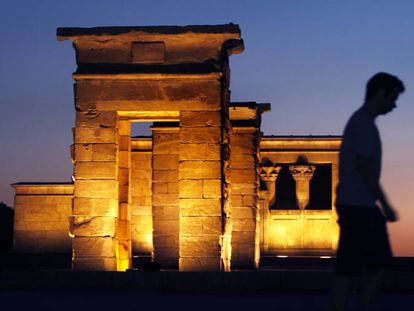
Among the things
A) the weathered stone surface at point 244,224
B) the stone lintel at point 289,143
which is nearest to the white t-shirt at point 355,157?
the weathered stone surface at point 244,224

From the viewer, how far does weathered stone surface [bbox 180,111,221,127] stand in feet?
65.5

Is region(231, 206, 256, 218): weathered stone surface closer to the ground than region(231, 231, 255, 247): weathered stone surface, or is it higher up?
A: higher up

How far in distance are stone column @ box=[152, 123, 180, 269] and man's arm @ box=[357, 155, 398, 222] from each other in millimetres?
18637

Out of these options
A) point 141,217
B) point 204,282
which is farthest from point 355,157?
point 141,217

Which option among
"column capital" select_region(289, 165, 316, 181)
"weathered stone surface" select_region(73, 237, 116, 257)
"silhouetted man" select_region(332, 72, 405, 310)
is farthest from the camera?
"column capital" select_region(289, 165, 316, 181)

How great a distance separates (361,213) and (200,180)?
1301 centimetres

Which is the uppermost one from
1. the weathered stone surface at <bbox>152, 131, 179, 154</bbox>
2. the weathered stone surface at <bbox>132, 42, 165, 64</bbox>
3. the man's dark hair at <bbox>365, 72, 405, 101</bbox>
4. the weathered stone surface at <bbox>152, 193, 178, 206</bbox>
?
the weathered stone surface at <bbox>132, 42, 165, 64</bbox>

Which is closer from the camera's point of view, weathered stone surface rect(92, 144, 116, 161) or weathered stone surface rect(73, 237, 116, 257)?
weathered stone surface rect(73, 237, 116, 257)

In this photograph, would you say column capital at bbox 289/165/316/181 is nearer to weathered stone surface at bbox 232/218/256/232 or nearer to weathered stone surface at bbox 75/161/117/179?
weathered stone surface at bbox 232/218/256/232

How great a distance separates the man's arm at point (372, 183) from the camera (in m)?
6.94

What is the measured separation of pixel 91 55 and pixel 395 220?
1428 centimetres

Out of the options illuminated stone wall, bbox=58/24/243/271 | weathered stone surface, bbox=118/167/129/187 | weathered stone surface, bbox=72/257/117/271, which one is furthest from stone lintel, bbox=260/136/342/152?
weathered stone surface, bbox=72/257/117/271

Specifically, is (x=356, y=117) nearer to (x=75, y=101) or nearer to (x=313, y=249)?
(x=75, y=101)

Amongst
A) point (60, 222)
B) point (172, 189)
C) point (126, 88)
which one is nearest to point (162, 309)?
point (126, 88)
